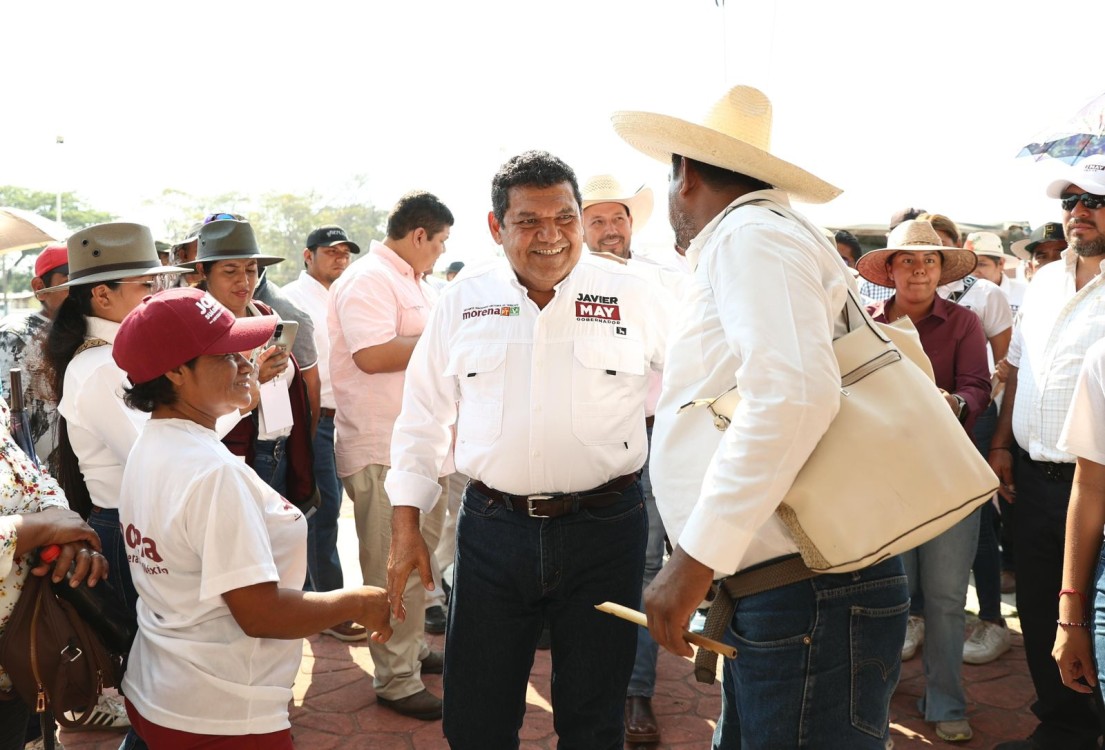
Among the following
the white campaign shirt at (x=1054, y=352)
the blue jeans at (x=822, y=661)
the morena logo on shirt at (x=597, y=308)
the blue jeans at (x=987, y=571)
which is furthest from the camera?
the blue jeans at (x=987, y=571)

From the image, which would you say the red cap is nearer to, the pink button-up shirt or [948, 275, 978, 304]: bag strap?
the pink button-up shirt

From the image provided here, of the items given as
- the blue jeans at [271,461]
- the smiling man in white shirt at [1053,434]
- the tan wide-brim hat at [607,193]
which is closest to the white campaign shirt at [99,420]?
the blue jeans at [271,461]

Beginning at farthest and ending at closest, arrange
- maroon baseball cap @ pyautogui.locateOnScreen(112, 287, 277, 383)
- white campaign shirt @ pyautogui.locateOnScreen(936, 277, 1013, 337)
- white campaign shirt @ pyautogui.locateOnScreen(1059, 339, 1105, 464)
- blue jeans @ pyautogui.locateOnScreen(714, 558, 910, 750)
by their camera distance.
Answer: white campaign shirt @ pyautogui.locateOnScreen(936, 277, 1013, 337), white campaign shirt @ pyautogui.locateOnScreen(1059, 339, 1105, 464), maroon baseball cap @ pyautogui.locateOnScreen(112, 287, 277, 383), blue jeans @ pyautogui.locateOnScreen(714, 558, 910, 750)

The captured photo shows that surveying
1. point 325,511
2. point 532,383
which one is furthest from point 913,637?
point 325,511

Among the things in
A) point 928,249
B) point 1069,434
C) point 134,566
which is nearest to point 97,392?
point 134,566

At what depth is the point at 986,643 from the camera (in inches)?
191

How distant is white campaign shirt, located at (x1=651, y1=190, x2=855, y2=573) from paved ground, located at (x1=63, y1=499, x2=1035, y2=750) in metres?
2.38

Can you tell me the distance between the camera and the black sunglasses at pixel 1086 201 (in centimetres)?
346

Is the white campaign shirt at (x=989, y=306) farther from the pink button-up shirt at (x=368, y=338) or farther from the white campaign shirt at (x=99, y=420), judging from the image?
the white campaign shirt at (x=99, y=420)

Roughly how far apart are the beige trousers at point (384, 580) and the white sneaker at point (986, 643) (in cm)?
292

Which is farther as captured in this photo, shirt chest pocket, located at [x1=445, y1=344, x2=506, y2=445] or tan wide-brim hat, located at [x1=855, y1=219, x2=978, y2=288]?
tan wide-brim hat, located at [x1=855, y1=219, x2=978, y2=288]

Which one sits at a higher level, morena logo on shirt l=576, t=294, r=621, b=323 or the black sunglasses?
the black sunglasses

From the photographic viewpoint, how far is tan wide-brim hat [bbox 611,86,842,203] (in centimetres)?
207

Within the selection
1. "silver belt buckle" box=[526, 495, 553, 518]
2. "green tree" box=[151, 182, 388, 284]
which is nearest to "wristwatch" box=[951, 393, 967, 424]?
"silver belt buckle" box=[526, 495, 553, 518]
